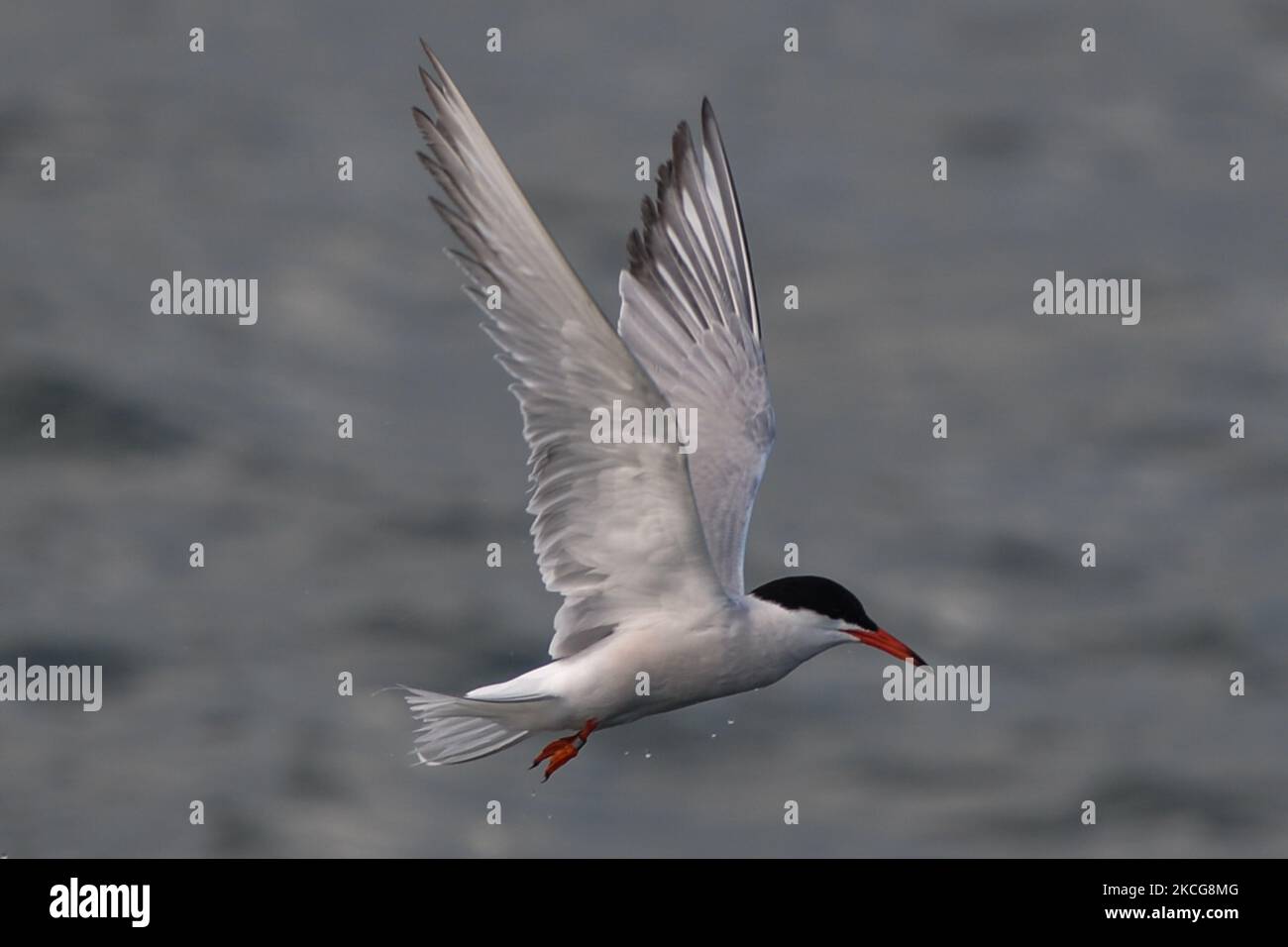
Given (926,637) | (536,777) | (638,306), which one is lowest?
(536,777)

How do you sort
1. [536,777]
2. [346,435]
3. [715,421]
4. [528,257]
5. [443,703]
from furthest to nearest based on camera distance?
1. [346,435]
2. [536,777]
3. [715,421]
4. [443,703]
5. [528,257]

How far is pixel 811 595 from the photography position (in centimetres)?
755

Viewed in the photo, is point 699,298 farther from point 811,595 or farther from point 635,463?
point 635,463

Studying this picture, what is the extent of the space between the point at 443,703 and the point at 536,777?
625 cm

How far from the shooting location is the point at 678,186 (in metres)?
8.84

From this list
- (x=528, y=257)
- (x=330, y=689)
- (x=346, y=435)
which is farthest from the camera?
(x=346, y=435)

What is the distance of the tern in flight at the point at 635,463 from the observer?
261 inches

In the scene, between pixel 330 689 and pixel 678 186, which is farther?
pixel 330 689

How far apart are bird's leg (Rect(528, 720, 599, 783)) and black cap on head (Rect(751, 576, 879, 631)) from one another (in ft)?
2.76

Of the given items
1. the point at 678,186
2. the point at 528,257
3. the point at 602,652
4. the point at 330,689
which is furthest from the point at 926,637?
the point at 528,257

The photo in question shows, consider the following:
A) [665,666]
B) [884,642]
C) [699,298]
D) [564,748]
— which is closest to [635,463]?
[665,666]

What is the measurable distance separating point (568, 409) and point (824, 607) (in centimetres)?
138

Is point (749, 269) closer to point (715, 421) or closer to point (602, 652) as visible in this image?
point (715, 421)

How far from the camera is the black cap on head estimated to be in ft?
24.8
